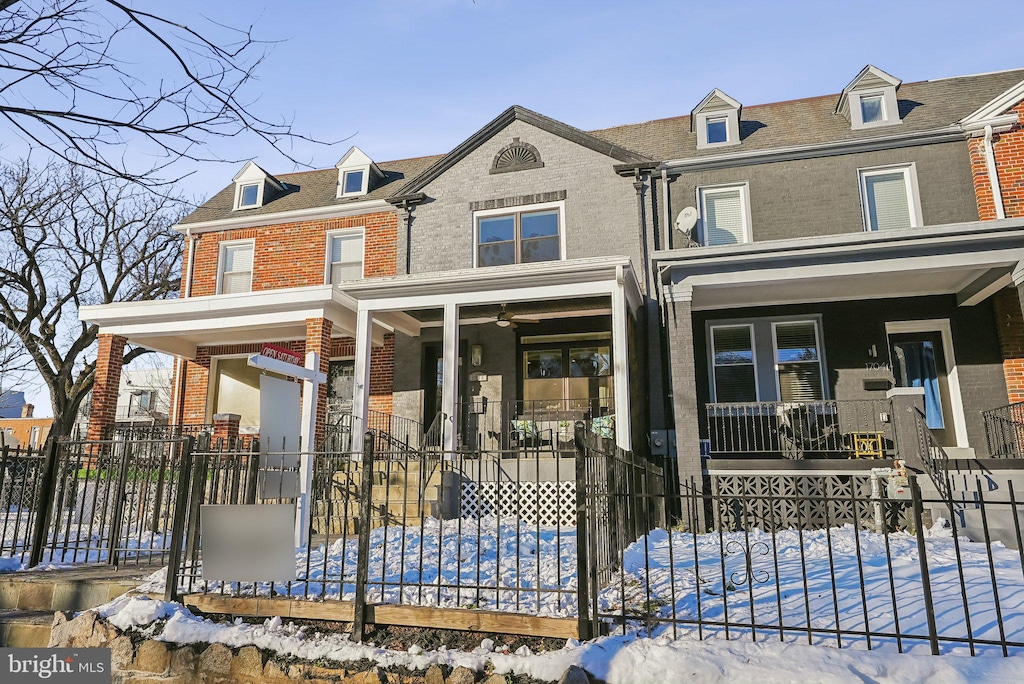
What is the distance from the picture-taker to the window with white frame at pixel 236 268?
17125 millimetres

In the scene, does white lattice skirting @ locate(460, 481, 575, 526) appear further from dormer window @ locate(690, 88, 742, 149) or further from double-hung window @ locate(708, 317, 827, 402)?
dormer window @ locate(690, 88, 742, 149)

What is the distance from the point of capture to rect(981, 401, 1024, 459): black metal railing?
11.0m

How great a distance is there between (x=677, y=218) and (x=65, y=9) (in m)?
11.0

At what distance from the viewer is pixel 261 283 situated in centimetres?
1681

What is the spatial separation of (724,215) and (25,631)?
13.3 m

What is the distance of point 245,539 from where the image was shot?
5602mm

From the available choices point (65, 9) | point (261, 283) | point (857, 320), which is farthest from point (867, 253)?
point (261, 283)

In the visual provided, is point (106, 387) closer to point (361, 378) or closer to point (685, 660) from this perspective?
point (361, 378)

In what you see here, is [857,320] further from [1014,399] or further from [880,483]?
[880,483]

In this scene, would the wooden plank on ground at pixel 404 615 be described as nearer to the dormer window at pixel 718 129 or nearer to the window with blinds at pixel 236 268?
the window with blinds at pixel 236 268

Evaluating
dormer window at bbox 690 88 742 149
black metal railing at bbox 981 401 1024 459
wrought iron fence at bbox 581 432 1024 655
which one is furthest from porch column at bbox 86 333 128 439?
black metal railing at bbox 981 401 1024 459

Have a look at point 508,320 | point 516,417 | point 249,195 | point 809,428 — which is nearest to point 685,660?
point 809,428

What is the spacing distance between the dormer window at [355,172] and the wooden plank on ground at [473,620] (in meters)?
13.5

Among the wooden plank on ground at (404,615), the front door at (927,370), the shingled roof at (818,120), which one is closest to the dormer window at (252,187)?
the shingled roof at (818,120)
